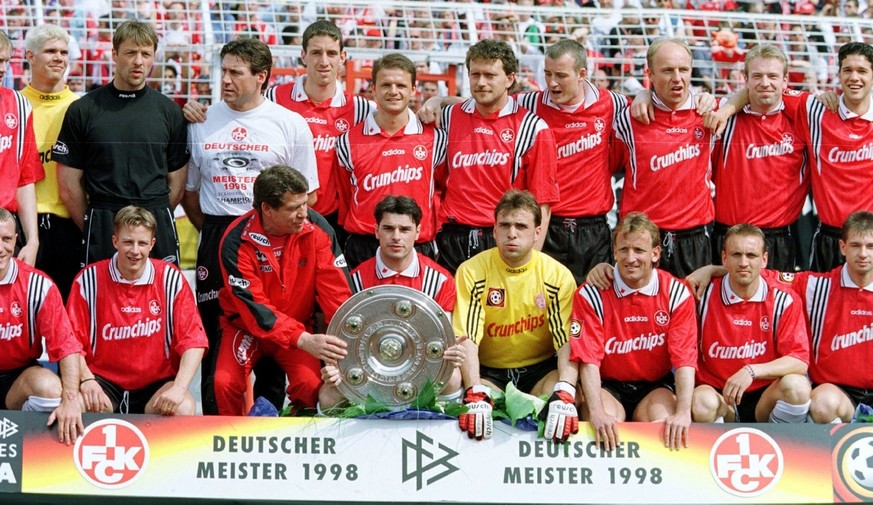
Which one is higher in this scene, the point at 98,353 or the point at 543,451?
the point at 98,353

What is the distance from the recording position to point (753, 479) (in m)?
5.27

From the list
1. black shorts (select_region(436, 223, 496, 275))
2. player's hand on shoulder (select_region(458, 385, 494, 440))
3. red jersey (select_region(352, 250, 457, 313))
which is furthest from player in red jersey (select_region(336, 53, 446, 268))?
player's hand on shoulder (select_region(458, 385, 494, 440))

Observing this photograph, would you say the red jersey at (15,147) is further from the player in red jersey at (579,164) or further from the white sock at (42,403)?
the player in red jersey at (579,164)

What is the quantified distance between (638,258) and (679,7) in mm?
8179

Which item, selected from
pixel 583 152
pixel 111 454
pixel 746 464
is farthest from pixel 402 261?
pixel 746 464

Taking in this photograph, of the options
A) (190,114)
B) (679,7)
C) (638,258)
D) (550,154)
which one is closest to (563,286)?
(638,258)

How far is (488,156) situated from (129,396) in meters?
2.26

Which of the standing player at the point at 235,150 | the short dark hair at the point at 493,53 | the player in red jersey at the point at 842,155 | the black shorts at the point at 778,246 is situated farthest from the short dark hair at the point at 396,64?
the player in red jersey at the point at 842,155

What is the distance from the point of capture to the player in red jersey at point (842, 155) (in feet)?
21.3

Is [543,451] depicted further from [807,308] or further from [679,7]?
[679,7]

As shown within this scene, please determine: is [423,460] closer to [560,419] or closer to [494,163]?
[560,419]

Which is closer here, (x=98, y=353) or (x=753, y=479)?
(x=753, y=479)

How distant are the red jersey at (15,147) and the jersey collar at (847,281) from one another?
4.11 m

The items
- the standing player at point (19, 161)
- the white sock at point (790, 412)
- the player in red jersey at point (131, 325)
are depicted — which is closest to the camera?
the white sock at point (790, 412)
